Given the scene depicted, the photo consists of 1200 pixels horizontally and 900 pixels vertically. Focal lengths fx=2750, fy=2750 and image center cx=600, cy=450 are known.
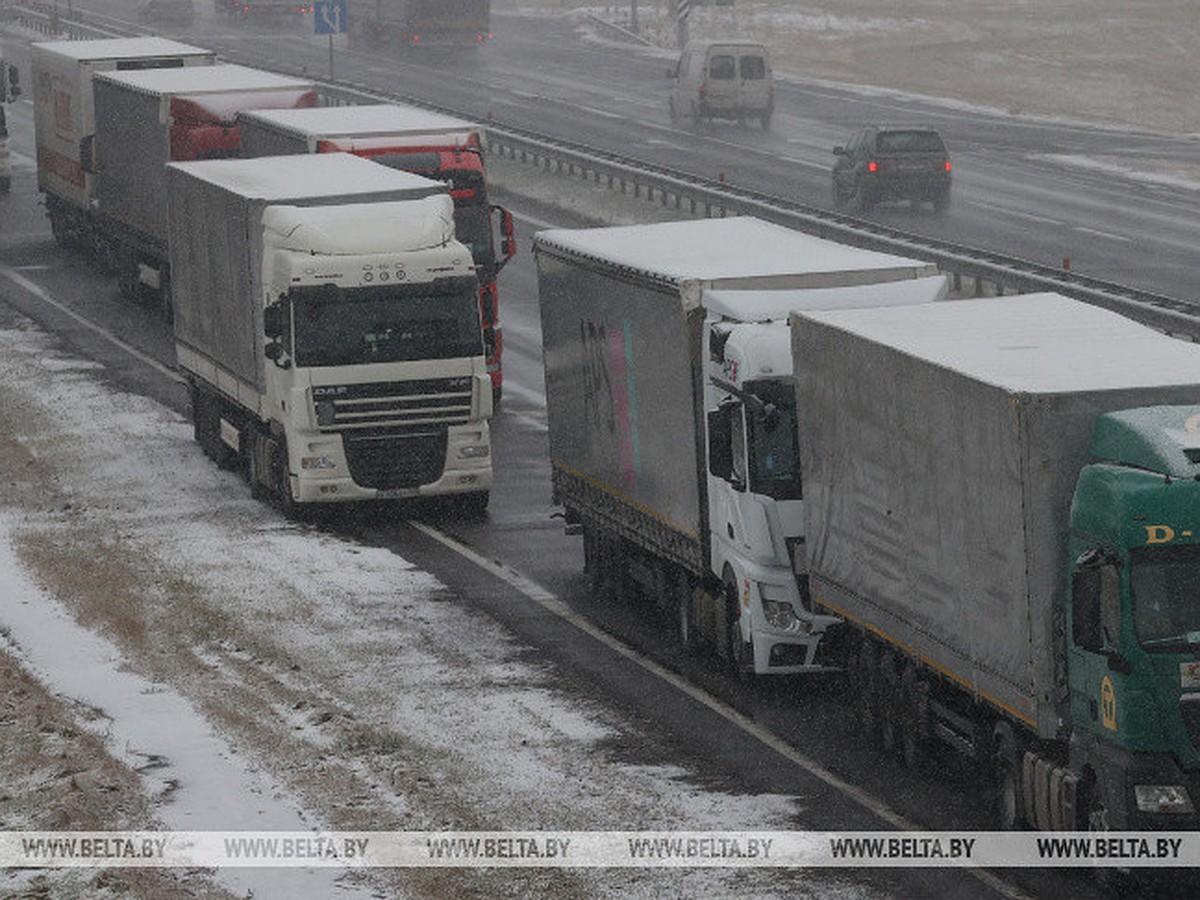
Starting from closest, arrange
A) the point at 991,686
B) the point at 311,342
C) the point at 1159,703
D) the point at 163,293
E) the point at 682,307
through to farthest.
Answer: the point at 1159,703 < the point at 991,686 < the point at 682,307 < the point at 311,342 < the point at 163,293

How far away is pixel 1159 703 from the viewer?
16.2m

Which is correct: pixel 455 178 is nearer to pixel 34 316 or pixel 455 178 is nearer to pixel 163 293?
pixel 163 293

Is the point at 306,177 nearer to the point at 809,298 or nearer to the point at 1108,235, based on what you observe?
the point at 809,298

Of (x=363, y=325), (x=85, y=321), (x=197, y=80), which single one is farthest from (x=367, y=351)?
(x=85, y=321)

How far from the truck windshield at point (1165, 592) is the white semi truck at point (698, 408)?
5.80m

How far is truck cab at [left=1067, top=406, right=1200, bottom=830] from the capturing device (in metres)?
16.1

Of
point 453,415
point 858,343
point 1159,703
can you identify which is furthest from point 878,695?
point 453,415

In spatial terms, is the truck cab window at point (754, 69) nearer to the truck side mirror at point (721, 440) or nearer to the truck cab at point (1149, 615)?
the truck side mirror at point (721, 440)

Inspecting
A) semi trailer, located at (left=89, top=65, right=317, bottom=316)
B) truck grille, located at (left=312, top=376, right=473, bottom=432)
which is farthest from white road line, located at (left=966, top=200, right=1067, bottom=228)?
truck grille, located at (left=312, top=376, right=473, bottom=432)

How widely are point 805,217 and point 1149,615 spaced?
3102cm

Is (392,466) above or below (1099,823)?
below

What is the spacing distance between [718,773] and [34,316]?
29034 mm

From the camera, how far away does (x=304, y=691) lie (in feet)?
75.8

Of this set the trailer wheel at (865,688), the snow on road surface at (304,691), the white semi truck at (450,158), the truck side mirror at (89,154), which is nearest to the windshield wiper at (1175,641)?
the snow on road surface at (304,691)
